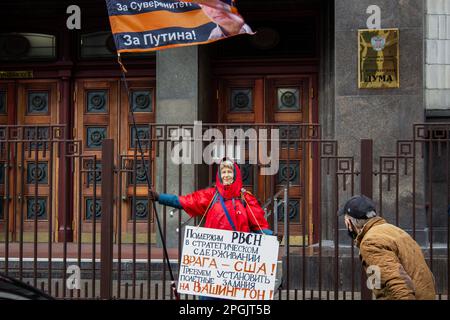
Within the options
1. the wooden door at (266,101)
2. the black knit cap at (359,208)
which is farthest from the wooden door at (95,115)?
the black knit cap at (359,208)

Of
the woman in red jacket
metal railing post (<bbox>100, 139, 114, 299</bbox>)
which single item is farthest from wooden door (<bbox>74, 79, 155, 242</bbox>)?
the woman in red jacket

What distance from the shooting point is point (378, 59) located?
11.9 meters

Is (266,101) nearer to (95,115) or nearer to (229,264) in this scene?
(95,115)

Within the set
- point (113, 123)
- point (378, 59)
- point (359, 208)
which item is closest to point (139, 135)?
point (113, 123)

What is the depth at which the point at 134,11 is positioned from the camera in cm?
1025

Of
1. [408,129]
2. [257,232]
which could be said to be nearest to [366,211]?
[257,232]

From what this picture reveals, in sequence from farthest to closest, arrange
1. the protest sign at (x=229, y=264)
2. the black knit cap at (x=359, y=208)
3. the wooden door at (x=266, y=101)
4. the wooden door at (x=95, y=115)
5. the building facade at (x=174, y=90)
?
the wooden door at (x=95, y=115), the wooden door at (x=266, y=101), the building facade at (x=174, y=90), the protest sign at (x=229, y=264), the black knit cap at (x=359, y=208)

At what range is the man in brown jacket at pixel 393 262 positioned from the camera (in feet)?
18.3

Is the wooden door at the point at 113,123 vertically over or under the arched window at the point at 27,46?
under

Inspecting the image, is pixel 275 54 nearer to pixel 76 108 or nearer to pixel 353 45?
pixel 353 45

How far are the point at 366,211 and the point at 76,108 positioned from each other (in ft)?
30.1

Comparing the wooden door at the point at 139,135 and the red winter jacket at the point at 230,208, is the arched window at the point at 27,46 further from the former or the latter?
the red winter jacket at the point at 230,208

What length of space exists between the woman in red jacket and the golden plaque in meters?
3.96

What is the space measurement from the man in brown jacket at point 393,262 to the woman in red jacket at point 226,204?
9.13ft
